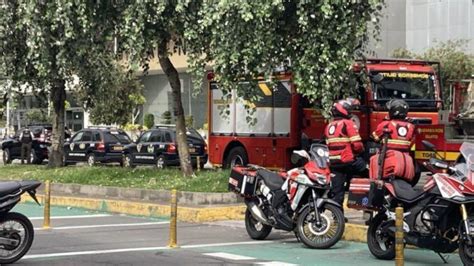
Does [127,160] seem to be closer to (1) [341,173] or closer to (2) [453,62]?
(2) [453,62]

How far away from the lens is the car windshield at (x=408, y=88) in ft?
59.7

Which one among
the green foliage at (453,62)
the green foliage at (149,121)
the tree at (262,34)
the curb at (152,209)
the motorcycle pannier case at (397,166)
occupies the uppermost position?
the green foliage at (453,62)

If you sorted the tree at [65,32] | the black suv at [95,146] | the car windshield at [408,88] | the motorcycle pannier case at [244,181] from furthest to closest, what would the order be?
the black suv at [95,146] → the car windshield at [408,88] → the tree at [65,32] → the motorcycle pannier case at [244,181]

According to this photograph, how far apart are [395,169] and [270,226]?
2318mm

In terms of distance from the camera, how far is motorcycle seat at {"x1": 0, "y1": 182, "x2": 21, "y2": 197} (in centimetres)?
891

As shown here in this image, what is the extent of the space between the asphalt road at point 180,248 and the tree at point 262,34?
3.19 meters

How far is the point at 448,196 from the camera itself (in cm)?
828

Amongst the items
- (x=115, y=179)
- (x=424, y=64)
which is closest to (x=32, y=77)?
(x=115, y=179)

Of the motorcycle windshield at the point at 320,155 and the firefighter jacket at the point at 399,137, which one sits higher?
the firefighter jacket at the point at 399,137

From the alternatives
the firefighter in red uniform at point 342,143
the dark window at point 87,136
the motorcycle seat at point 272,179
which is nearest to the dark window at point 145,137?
the dark window at point 87,136

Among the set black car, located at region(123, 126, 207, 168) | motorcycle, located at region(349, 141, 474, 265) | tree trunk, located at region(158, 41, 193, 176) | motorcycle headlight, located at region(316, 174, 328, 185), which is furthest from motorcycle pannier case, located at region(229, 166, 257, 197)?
black car, located at region(123, 126, 207, 168)

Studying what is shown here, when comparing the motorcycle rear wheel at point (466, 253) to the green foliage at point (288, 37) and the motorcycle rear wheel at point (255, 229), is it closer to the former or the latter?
the motorcycle rear wheel at point (255, 229)

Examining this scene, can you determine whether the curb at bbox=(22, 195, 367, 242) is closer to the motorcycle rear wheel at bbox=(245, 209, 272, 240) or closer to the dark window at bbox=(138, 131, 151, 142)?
the motorcycle rear wheel at bbox=(245, 209, 272, 240)

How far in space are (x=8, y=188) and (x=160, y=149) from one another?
18727 mm
